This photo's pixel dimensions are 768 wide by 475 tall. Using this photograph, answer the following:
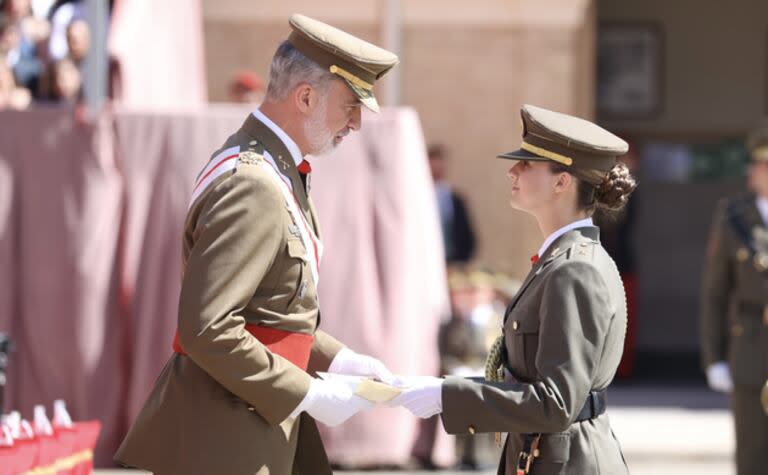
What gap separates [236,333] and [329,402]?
0.28 m

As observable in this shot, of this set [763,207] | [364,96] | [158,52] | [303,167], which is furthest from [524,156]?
[158,52]

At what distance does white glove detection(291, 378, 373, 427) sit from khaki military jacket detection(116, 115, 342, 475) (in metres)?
0.02

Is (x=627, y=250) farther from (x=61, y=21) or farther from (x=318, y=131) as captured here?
(x=318, y=131)

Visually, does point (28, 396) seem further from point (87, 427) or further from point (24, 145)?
point (87, 427)

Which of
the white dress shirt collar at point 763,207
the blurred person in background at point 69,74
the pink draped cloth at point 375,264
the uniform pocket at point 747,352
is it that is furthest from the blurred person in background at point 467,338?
the blurred person in background at point 69,74

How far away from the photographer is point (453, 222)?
1061 centimetres

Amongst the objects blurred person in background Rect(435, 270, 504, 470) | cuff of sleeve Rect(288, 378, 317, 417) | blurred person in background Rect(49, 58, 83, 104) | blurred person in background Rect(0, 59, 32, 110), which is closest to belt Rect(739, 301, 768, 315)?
blurred person in background Rect(435, 270, 504, 470)

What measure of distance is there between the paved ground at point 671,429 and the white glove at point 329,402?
466 centimetres

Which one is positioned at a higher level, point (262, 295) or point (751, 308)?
point (262, 295)

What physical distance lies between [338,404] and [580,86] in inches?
345

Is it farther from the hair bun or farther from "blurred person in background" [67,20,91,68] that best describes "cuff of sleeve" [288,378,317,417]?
"blurred person in background" [67,20,91,68]

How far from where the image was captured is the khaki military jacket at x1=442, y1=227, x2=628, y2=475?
333cm

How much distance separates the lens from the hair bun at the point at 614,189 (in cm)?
355

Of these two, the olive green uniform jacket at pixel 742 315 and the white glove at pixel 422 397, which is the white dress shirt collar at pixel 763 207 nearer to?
the olive green uniform jacket at pixel 742 315
